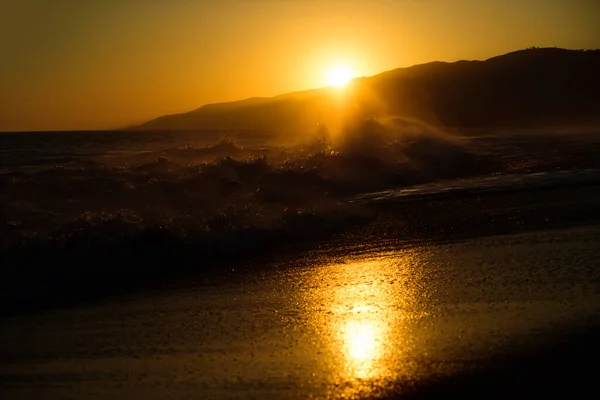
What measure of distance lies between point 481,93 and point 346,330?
261 ft

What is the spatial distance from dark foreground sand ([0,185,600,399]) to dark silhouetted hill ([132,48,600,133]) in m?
56.9

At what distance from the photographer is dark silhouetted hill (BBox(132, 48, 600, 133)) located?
229ft

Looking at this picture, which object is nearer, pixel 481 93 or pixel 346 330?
pixel 346 330

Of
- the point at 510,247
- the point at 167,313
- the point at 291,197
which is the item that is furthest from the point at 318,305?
the point at 291,197

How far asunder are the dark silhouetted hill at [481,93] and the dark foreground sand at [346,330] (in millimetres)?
56851

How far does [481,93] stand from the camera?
80.8 meters

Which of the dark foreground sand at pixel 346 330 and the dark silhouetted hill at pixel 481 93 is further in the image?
the dark silhouetted hill at pixel 481 93

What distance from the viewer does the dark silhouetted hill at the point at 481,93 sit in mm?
69938

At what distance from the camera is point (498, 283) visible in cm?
658

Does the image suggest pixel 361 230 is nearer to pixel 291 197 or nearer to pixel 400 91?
pixel 291 197

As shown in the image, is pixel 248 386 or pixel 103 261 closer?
pixel 248 386

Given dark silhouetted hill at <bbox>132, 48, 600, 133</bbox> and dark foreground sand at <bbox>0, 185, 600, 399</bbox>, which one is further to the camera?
dark silhouetted hill at <bbox>132, 48, 600, 133</bbox>

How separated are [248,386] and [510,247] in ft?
15.8

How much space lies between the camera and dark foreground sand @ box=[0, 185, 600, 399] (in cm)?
453
